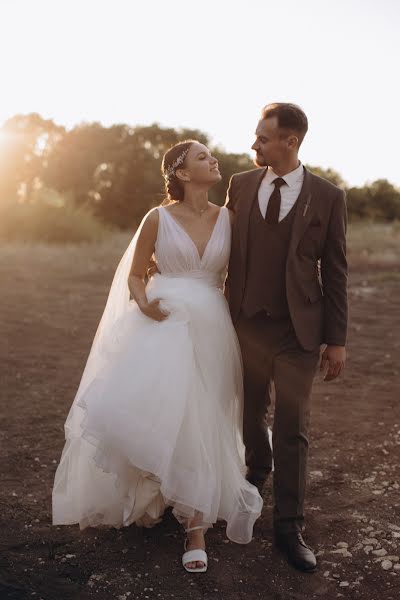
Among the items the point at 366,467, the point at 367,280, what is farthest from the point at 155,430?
the point at 367,280

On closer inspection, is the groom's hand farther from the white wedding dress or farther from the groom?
the white wedding dress

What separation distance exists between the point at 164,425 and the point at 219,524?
0.97 metres

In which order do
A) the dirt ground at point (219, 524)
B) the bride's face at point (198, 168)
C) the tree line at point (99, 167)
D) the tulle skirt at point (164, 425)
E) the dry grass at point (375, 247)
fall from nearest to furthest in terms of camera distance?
the dirt ground at point (219, 524), the tulle skirt at point (164, 425), the bride's face at point (198, 168), the dry grass at point (375, 247), the tree line at point (99, 167)

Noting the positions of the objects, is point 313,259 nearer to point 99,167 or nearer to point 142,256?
point 142,256

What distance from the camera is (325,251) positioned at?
386cm

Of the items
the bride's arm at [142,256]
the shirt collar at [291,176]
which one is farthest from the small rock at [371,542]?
the shirt collar at [291,176]

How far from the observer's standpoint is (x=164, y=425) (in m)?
3.60

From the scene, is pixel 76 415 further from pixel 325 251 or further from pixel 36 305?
pixel 36 305

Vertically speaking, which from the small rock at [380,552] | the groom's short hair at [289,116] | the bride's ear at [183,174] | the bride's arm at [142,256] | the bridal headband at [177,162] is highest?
the groom's short hair at [289,116]

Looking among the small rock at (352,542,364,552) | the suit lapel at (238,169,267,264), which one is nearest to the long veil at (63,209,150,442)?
the suit lapel at (238,169,267,264)

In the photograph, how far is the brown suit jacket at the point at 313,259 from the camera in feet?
12.3

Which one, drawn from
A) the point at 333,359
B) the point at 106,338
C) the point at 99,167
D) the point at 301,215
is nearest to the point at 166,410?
the point at 106,338

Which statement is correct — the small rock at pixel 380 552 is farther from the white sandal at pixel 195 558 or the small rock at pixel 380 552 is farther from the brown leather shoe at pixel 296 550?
the white sandal at pixel 195 558

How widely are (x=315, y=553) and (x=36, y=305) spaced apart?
979 centimetres
